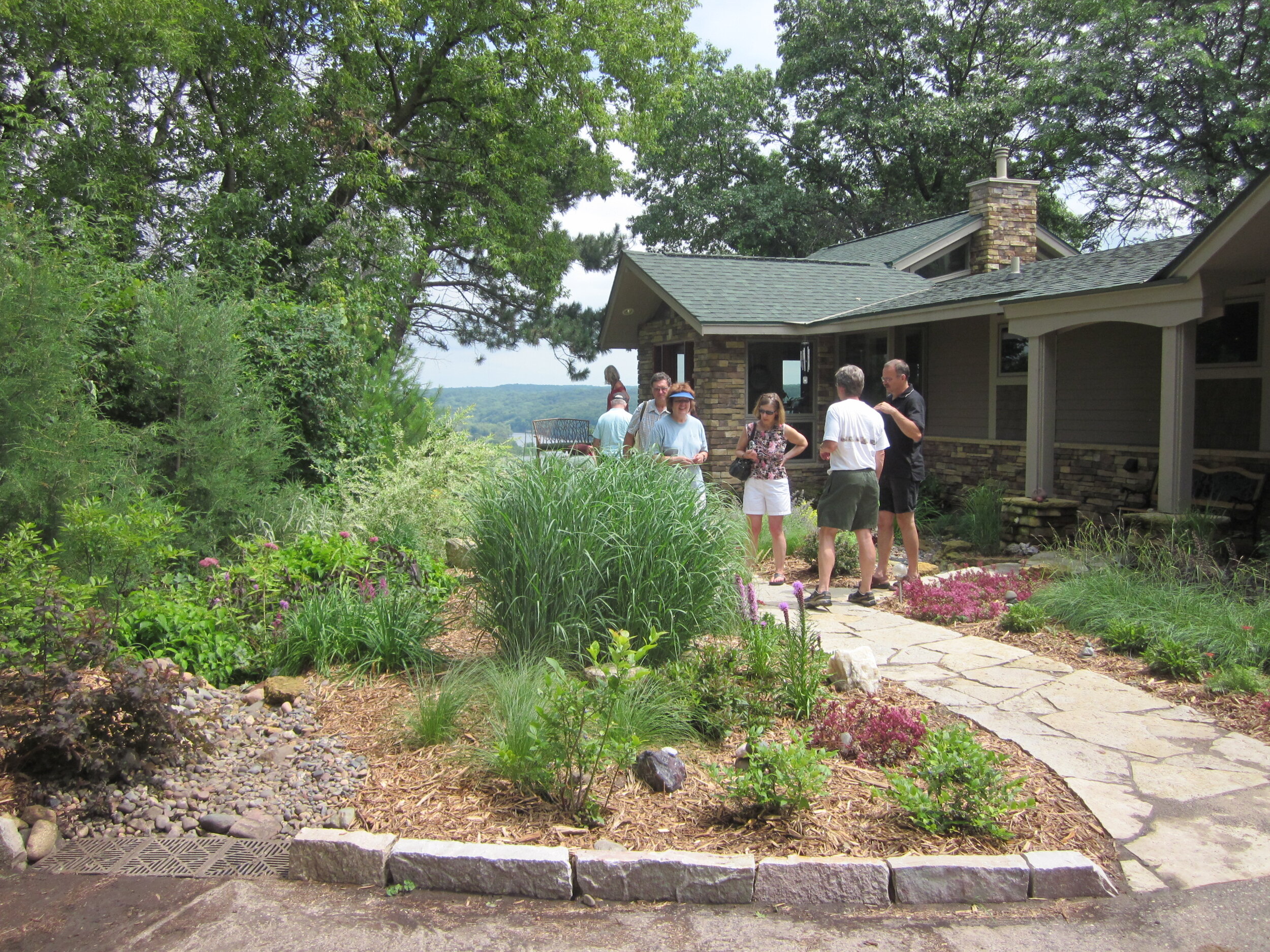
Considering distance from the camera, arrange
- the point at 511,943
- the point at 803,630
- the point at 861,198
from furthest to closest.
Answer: the point at 861,198 → the point at 803,630 → the point at 511,943

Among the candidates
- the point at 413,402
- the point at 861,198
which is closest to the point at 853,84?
the point at 861,198

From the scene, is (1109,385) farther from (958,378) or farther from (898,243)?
(898,243)

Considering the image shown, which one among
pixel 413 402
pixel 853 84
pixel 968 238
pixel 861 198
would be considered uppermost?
pixel 853 84

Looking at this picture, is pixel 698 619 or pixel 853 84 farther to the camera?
pixel 853 84

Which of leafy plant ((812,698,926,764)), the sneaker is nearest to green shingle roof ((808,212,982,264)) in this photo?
the sneaker

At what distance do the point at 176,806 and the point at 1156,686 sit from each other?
15.7 ft

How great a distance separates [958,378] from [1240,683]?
9.45 m

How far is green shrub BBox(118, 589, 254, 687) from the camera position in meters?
4.52

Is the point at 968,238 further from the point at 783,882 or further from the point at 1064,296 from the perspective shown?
the point at 783,882

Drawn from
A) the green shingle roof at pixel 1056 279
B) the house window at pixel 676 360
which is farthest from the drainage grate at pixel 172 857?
the house window at pixel 676 360

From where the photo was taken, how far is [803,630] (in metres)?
4.17

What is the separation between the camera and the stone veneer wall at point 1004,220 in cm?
1528

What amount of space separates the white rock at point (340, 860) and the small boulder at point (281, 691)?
4.40ft

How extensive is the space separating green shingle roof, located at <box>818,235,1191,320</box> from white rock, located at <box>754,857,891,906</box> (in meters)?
7.42
